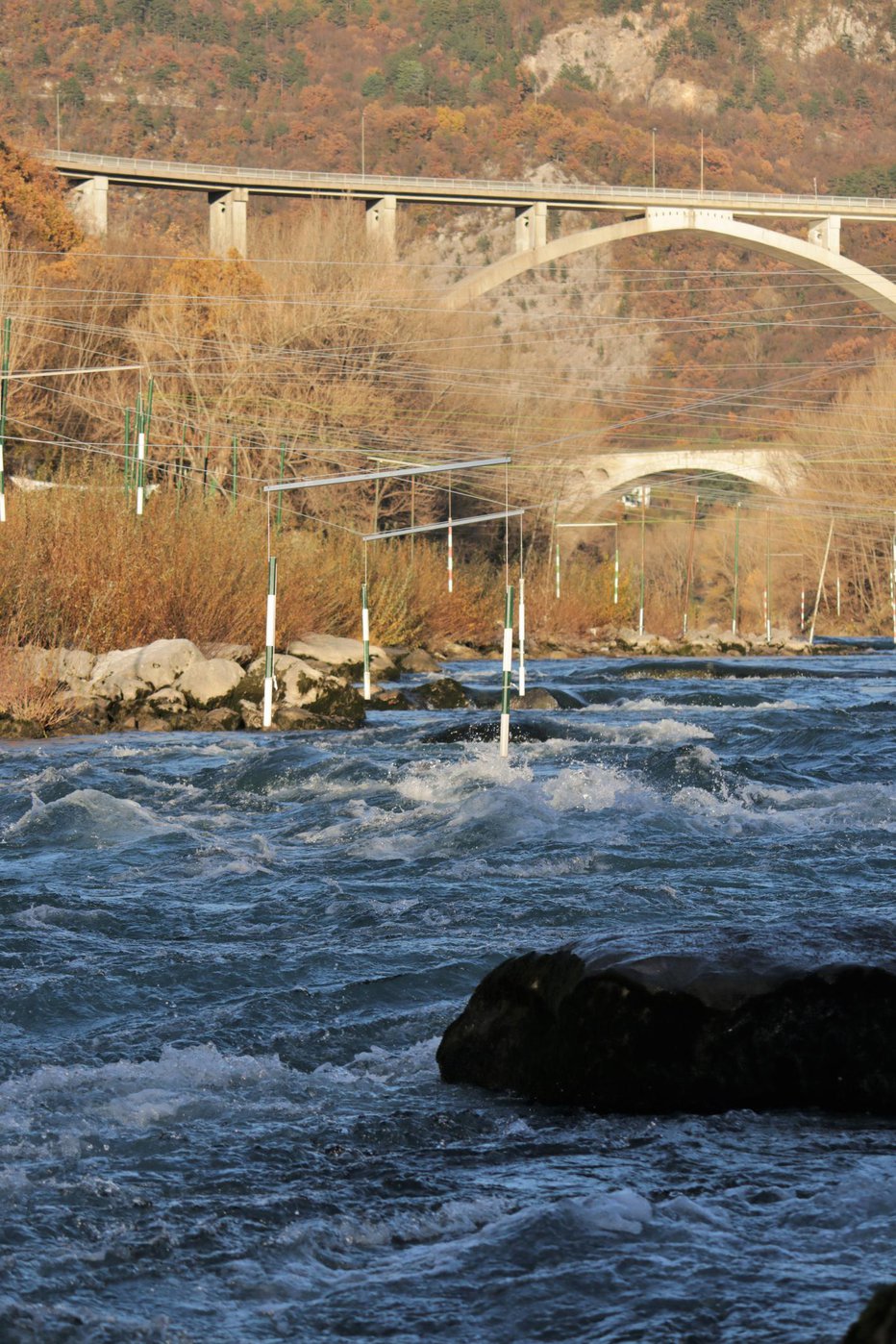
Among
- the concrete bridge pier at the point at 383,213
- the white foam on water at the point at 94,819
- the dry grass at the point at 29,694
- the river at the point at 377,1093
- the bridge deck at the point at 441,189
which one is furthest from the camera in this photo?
the bridge deck at the point at 441,189

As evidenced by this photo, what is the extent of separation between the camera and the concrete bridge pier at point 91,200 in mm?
63938

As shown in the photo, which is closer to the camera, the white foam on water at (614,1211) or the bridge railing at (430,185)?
the white foam on water at (614,1211)

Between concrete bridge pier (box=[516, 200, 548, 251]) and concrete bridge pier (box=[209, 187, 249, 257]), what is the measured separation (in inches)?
444

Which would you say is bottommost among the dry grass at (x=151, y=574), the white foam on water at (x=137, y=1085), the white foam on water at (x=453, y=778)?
the white foam on water at (x=453, y=778)

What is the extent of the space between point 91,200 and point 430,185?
1336 centimetres

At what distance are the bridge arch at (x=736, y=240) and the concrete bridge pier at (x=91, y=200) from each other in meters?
14.6

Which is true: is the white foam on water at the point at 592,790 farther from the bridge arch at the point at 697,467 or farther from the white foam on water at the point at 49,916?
the bridge arch at the point at 697,467

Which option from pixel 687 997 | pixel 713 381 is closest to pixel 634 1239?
pixel 687 997

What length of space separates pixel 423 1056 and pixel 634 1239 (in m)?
1.81

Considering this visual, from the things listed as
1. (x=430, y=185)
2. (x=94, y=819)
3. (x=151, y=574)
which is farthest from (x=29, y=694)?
(x=430, y=185)

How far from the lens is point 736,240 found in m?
72.2

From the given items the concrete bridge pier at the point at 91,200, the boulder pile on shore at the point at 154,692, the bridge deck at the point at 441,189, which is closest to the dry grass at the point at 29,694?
the boulder pile on shore at the point at 154,692

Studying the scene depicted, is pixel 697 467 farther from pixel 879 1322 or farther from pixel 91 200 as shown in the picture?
pixel 879 1322

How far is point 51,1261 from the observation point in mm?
4137
